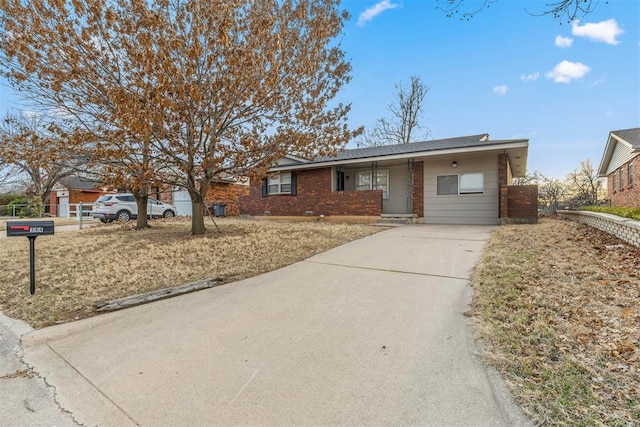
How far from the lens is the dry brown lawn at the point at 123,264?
4285 millimetres

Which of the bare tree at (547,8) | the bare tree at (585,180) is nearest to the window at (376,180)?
the bare tree at (547,8)

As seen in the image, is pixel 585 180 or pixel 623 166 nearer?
pixel 623 166

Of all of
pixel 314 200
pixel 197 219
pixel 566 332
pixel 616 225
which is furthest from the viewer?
pixel 314 200

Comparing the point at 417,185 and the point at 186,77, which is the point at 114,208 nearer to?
the point at 186,77

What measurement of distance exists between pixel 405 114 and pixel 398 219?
60.7 ft

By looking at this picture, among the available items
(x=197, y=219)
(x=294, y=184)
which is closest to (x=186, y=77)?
(x=197, y=219)

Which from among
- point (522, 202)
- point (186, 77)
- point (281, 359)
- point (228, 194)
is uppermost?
point (186, 77)

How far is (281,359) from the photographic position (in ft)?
8.74

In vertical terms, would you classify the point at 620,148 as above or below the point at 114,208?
above

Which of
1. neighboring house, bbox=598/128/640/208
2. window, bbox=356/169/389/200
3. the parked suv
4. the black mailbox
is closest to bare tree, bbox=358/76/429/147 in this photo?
neighboring house, bbox=598/128/640/208

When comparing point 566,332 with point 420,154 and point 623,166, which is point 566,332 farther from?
point 623,166

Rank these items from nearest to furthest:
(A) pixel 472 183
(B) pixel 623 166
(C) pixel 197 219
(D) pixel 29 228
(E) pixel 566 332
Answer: (E) pixel 566 332 < (D) pixel 29 228 < (C) pixel 197 219 < (A) pixel 472 183 < (B) pixel 623 166

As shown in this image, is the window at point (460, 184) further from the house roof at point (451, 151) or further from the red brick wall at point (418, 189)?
the house roof at point (451, 151)

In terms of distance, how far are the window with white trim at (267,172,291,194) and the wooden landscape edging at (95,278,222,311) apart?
458 inches
